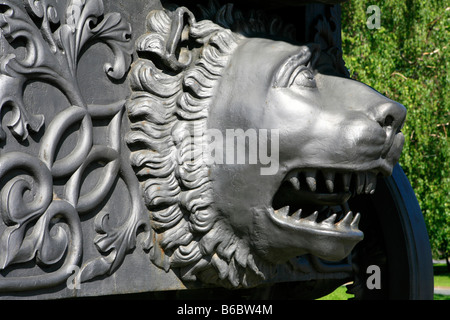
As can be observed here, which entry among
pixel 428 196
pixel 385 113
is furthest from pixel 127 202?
→ pixel 428 196

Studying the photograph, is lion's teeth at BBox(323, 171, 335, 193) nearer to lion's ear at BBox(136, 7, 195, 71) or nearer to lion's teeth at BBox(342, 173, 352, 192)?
lion's teeth at BBox(342, 173, 352, 192)

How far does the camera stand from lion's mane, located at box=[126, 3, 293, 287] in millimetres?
1627

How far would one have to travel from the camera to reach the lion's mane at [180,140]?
5.34 feet

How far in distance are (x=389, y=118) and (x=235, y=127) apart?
0.39m

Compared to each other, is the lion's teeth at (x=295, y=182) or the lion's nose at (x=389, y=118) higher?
the lion's nose at (x=389, y=118)

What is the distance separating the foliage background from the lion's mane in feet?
17.7

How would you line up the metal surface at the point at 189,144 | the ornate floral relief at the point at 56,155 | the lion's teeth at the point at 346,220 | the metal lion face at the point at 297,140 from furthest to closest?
1. the lion's teeth at the point at 346,220
2. the metal lion face at the point at 297,140
3. the metal surface at the point at 189,144
4. the ornate floral relief at the point at 56,155

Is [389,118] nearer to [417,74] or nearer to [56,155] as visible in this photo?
[56,155]

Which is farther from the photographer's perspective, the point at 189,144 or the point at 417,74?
the point at 417,74

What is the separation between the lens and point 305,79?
1656 millimetres

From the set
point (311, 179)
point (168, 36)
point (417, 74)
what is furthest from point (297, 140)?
point (417, 74)

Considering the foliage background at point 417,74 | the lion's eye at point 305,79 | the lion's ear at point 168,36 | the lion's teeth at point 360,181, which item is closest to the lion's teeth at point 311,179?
the lion's teeth at point 360,181

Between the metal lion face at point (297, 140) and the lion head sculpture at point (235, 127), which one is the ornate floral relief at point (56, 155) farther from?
the metal lion face at point (297, 140)

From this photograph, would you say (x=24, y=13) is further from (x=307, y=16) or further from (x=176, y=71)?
(x=307, y=16)
